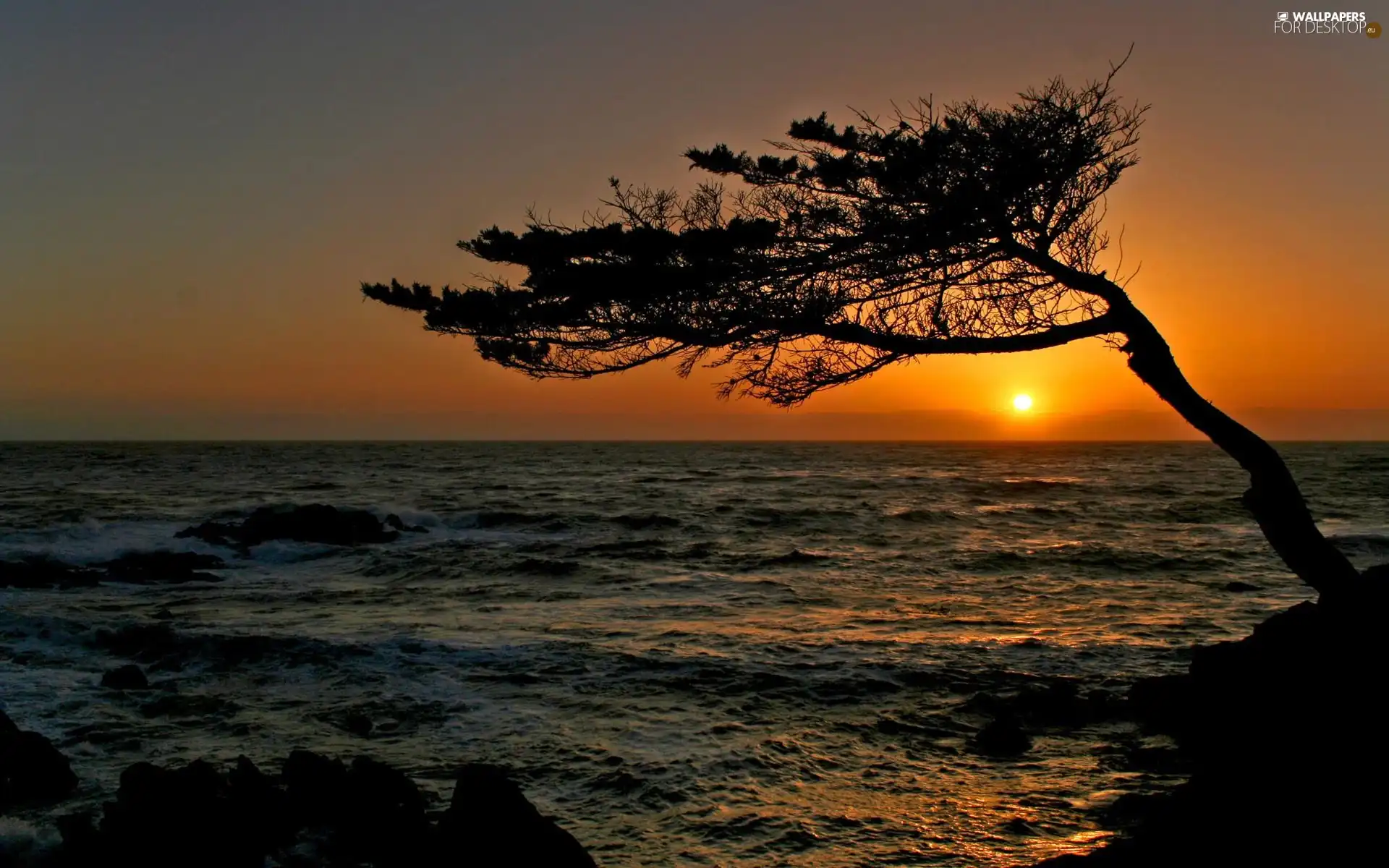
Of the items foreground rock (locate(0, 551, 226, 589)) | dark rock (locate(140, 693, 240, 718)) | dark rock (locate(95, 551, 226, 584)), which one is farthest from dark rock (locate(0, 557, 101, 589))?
dark rock (locate(140, 693, 240, 718))

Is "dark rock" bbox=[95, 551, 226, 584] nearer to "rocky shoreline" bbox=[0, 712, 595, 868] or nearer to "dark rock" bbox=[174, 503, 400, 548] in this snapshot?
"dark rock" bbox=[174, 503, 400, 548]

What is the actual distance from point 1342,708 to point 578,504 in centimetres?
3898

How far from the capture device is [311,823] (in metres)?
6.67

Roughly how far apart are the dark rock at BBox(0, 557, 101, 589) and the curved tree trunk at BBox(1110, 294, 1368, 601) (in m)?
21.5

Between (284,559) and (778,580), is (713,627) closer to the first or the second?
(778,580)

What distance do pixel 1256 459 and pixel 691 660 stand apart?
7.35m

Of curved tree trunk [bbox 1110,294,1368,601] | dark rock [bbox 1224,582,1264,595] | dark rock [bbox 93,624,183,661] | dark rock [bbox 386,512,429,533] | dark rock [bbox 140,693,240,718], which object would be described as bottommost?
dark rock [bbox 386,512,429,533]

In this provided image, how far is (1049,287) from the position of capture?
7.43 m

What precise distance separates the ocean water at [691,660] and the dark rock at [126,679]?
0.88 feet

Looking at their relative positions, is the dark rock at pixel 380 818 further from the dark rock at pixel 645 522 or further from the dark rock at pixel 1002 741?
the dark rock at pixel 645 522

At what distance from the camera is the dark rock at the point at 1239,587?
1894 cm

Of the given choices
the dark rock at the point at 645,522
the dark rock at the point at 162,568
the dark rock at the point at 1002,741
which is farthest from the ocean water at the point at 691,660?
the dark rock at the point at 162,568

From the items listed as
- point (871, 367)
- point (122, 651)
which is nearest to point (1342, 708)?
point (871, 367)

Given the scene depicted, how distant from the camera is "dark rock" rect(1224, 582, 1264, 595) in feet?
62.1
